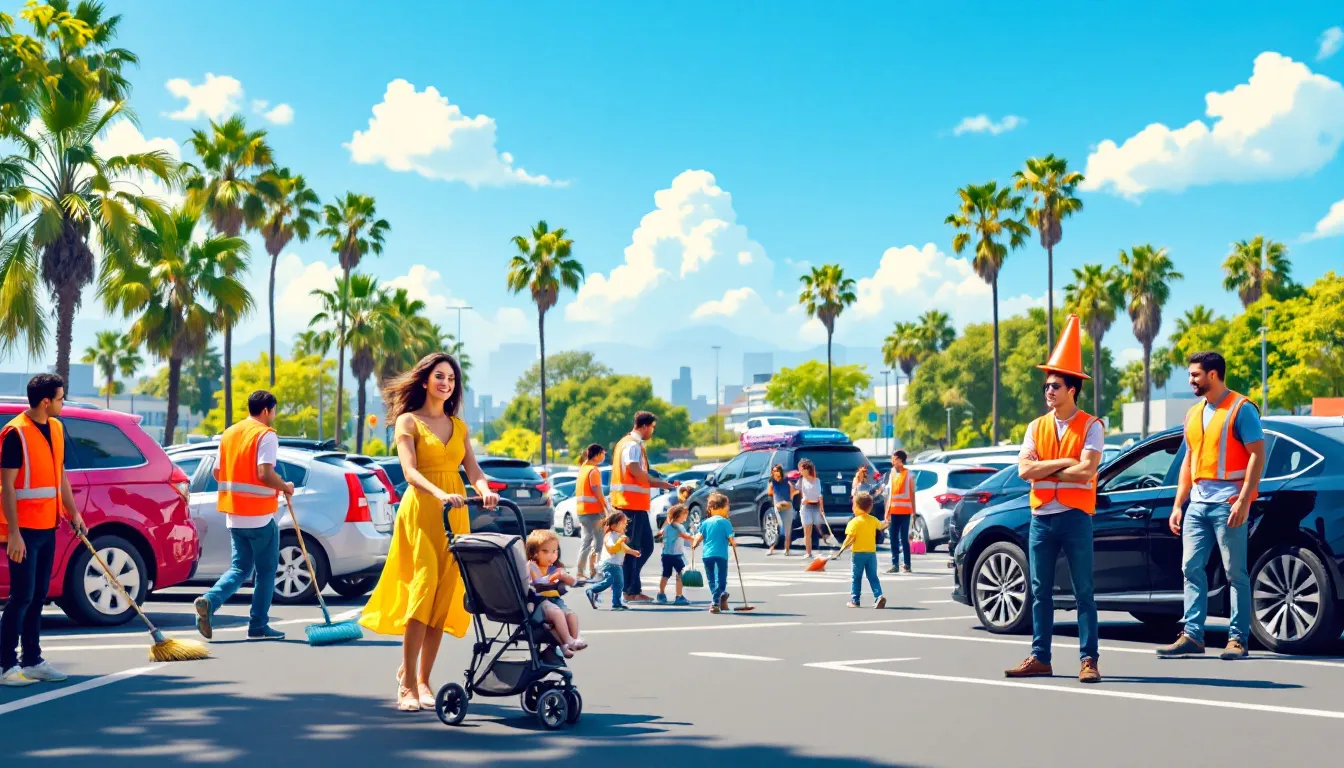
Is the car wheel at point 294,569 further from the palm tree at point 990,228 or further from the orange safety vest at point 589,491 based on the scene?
the palm tree at point 990,228

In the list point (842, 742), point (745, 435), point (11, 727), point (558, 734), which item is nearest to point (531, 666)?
point (558, 734)

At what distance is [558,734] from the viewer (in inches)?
282

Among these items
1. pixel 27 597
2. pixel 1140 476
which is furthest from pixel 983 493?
pixel 27 597

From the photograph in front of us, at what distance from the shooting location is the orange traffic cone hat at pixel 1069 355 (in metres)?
8.98

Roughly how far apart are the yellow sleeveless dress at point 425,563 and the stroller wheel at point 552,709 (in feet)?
1.85

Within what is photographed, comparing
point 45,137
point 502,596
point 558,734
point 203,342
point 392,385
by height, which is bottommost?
point 558,734

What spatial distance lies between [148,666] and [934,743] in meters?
5.49

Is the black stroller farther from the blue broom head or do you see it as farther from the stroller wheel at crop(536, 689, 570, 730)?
the blue broom head

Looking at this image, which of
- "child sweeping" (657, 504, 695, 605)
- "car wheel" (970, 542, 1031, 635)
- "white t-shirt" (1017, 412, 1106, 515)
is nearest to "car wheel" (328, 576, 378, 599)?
"child sweeping" (657, 504, 695, 605)

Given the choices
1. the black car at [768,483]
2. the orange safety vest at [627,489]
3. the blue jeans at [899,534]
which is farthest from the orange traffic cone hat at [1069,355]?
the black car at [768,483]

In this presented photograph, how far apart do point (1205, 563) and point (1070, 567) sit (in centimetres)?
159

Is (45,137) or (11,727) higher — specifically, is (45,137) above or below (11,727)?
above

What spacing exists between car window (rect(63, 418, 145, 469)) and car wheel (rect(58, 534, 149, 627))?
0.64 metres

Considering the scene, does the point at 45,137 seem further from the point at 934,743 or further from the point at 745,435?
the point at 934,743
